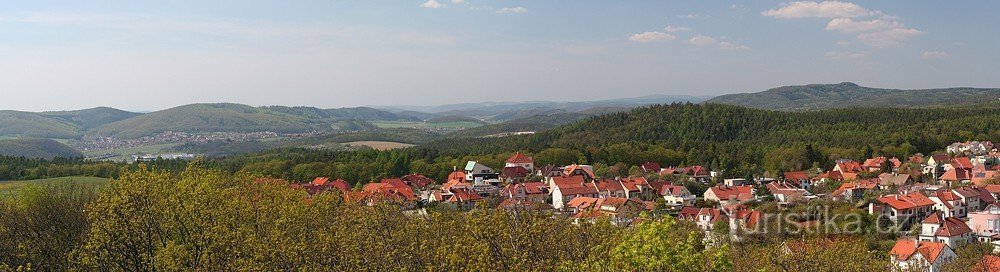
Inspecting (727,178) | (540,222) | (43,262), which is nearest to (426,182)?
(727,178)

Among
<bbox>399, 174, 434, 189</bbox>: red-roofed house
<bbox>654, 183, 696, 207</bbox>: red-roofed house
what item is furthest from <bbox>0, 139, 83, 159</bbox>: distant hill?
<bbox>654, 183, 696, 207</bbox>: red-roofed house

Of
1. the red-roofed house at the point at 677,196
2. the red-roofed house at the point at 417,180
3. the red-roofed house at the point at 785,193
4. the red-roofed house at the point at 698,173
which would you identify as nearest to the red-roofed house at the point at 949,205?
the red-roofed house at the point at 785,193

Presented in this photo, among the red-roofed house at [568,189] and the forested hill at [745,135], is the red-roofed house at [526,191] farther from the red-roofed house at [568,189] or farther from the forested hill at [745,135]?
the forested hill at [745,135]

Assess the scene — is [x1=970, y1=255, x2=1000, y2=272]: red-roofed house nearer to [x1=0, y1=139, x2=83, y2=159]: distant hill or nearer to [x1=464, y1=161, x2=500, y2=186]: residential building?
[x1=464, y1=161, x2=500, y2=186]: residential building

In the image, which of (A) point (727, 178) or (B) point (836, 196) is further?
(A) point (727, 178)

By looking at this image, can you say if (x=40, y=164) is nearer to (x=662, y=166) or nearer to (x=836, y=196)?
(x=662, y=166)

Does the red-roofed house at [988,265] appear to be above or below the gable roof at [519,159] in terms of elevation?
above

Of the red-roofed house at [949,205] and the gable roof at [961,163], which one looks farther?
the gable roof at [961,163]
